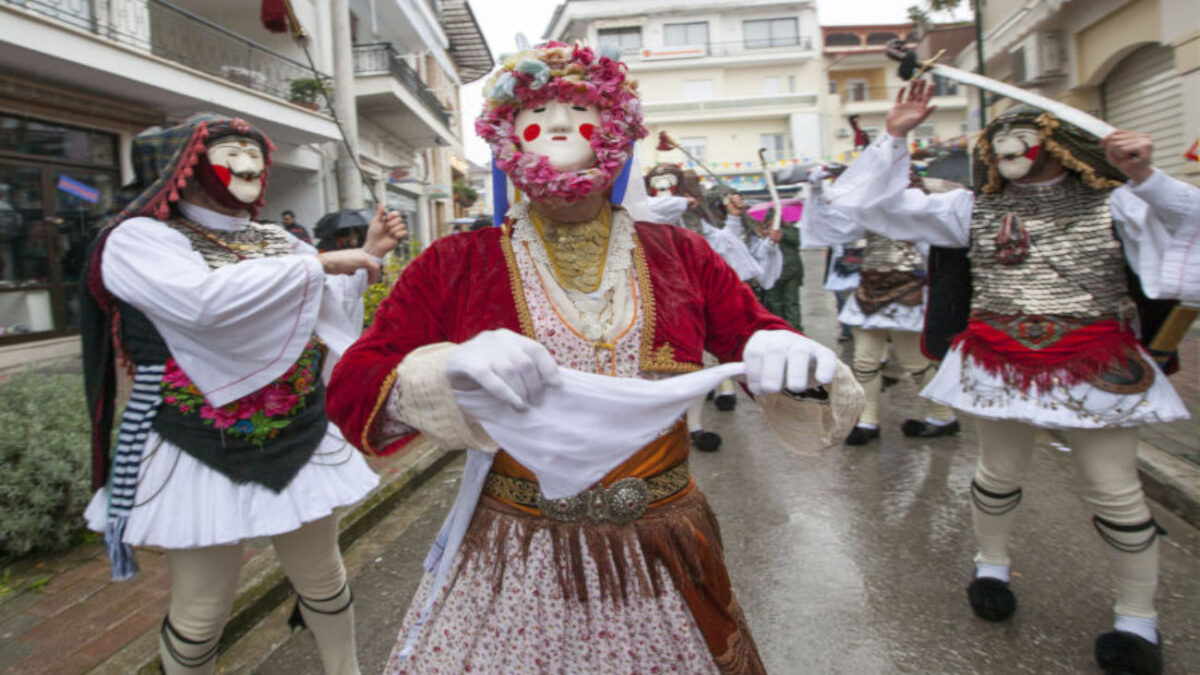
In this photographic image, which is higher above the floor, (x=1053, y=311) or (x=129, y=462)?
(x=1053, y=311)

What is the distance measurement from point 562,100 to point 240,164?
129 cm

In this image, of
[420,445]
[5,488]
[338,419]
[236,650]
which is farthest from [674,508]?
[420,445]

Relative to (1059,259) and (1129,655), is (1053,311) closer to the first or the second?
(1059,259)

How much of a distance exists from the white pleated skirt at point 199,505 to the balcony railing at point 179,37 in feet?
26.2

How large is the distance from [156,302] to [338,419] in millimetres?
938

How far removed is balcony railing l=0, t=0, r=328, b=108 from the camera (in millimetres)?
8953

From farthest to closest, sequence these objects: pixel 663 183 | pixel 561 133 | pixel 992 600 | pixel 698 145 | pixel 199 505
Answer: pixel 698 145, pixel 663 183, pixel 992 600, pixel 199 505, pixel 561 133

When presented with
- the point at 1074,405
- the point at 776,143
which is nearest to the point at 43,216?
the point at 1074,405

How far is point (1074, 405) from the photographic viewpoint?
266cm

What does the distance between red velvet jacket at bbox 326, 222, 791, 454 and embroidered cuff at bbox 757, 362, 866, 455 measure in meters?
0.18

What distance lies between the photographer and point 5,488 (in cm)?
348

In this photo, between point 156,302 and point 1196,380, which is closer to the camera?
point 156,302

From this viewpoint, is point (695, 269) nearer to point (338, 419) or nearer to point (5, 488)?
point (338, 419)

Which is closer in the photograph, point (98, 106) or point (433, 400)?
point (433, 400)
